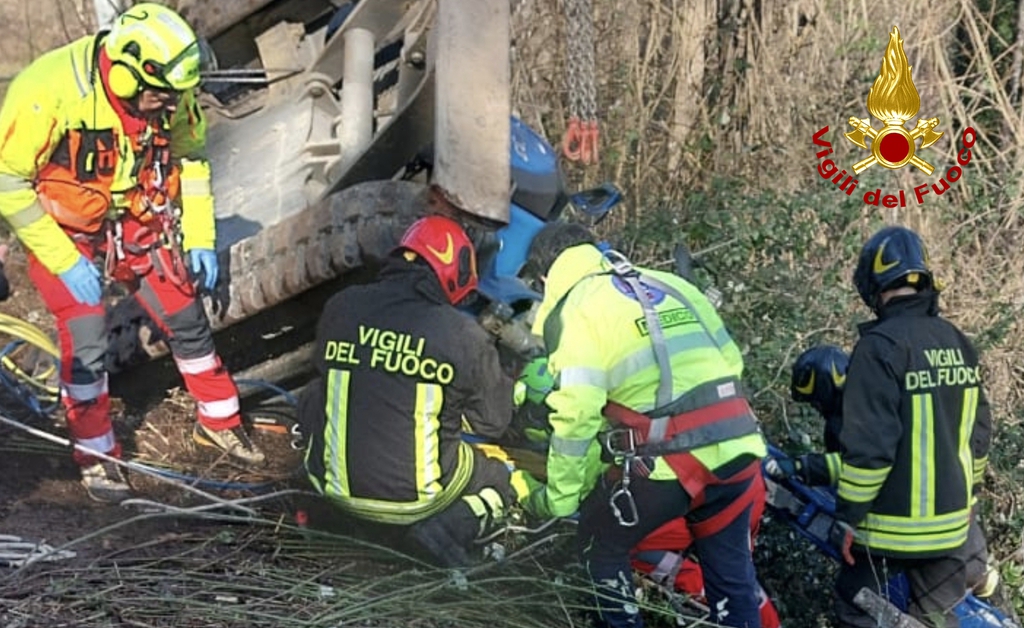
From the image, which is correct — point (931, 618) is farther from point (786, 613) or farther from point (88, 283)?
point (88, 283)

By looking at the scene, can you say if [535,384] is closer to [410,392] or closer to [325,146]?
[410,392]

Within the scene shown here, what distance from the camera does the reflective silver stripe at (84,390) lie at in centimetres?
471

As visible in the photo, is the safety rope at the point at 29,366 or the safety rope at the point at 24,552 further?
the safety rope at the point at 29,366

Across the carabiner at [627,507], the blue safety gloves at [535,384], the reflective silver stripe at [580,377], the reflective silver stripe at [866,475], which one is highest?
the reflective silver stripe at [580,377]

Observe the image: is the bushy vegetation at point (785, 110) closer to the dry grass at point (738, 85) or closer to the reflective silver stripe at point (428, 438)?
the dry grass at point (738, 85)

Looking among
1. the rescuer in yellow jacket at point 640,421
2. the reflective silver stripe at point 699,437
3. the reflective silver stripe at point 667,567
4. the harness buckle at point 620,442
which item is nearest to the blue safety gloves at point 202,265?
the rescuer in yellow jacket at point 640,421

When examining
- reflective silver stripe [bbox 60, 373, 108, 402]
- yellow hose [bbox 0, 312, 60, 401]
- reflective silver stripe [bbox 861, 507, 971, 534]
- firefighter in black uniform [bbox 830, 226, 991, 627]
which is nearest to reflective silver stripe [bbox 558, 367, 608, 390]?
firefighter in black uniform [bbox 830, 226, 991, 627]

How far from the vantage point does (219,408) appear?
5070 mm

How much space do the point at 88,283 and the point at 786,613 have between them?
3.10m

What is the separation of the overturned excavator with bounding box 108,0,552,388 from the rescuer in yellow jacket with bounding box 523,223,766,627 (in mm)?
752

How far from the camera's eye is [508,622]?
3.96 meters

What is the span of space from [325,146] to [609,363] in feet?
7.83

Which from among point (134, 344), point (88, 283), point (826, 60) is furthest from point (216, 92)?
point (826, 60)

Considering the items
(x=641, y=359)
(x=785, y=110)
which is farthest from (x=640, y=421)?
(x=785, y=110)
